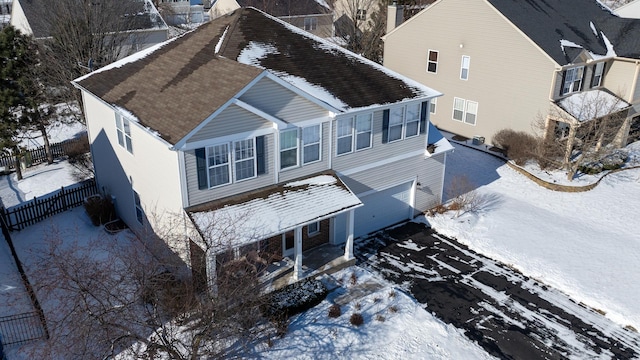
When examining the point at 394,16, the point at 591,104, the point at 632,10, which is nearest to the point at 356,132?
the point at 591,104

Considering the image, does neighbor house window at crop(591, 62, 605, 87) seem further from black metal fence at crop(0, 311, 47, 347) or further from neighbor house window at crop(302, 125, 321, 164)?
black metal fence at crop(0, 311, 47, 347)

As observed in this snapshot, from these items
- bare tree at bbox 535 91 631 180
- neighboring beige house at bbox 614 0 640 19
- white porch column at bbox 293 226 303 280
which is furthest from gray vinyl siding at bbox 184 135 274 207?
neighboring beige house at bbox 614 0 640 19

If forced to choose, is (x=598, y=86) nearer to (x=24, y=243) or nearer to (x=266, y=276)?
(x=266, y=276)

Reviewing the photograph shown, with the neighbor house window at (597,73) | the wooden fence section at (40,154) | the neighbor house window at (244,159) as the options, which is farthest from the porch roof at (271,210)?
the neighbor house window at (597,73)

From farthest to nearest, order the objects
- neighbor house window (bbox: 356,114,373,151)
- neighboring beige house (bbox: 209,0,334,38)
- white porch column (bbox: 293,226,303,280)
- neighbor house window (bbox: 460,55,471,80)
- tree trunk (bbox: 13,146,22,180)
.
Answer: neighboring beige house (bbox: 209,0,334,38)
neighbor house window (bbox: 460,55,471,80)
tree trunk (bbox: 13,146,22,180)
neighbor house window (bbox: 356,114,373,151)
white porch column (bbox: 293,226,303,280)

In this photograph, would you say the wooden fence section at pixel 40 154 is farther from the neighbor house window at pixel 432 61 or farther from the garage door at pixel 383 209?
the neighbor house window at pixel 432 61

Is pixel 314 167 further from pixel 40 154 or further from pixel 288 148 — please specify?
pixel 40 154
